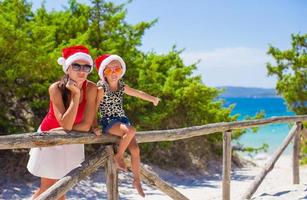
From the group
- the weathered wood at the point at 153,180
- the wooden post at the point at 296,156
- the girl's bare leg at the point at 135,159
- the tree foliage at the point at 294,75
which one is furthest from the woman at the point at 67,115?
the tree foliage at the point at 294,75

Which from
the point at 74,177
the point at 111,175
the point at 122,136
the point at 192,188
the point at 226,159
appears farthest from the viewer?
the point at 192,188

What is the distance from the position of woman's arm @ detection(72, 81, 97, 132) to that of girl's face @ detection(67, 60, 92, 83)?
11cm

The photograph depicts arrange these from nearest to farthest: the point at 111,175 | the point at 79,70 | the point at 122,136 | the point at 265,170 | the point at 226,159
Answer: the point at 79,70
the point at 122,136
the point at 111,175
the point at 226,159
the point at 265,170

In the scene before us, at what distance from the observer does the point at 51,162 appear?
3.70 m

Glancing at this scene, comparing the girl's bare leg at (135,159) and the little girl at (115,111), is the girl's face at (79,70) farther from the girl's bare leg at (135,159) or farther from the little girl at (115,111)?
the girl's bare leg at (135,159)

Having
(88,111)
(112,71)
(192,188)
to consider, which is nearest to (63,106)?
(88,111)

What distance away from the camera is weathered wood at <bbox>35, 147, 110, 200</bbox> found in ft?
11.4

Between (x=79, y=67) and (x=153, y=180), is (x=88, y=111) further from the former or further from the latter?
(x=153, y=180)

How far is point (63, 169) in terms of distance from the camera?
3713mm

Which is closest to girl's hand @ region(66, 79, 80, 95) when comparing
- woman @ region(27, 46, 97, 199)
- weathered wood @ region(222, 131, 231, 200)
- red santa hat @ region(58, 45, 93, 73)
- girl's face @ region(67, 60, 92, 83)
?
woman @ region(27, 46, 97, 199)

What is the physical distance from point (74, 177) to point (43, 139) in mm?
386

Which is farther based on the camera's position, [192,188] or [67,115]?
[192,188]

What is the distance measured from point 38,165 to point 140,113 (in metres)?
7.89

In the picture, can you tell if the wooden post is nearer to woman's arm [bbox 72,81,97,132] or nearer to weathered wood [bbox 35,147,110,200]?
weathered wood [bbox 35,147,110,200]
